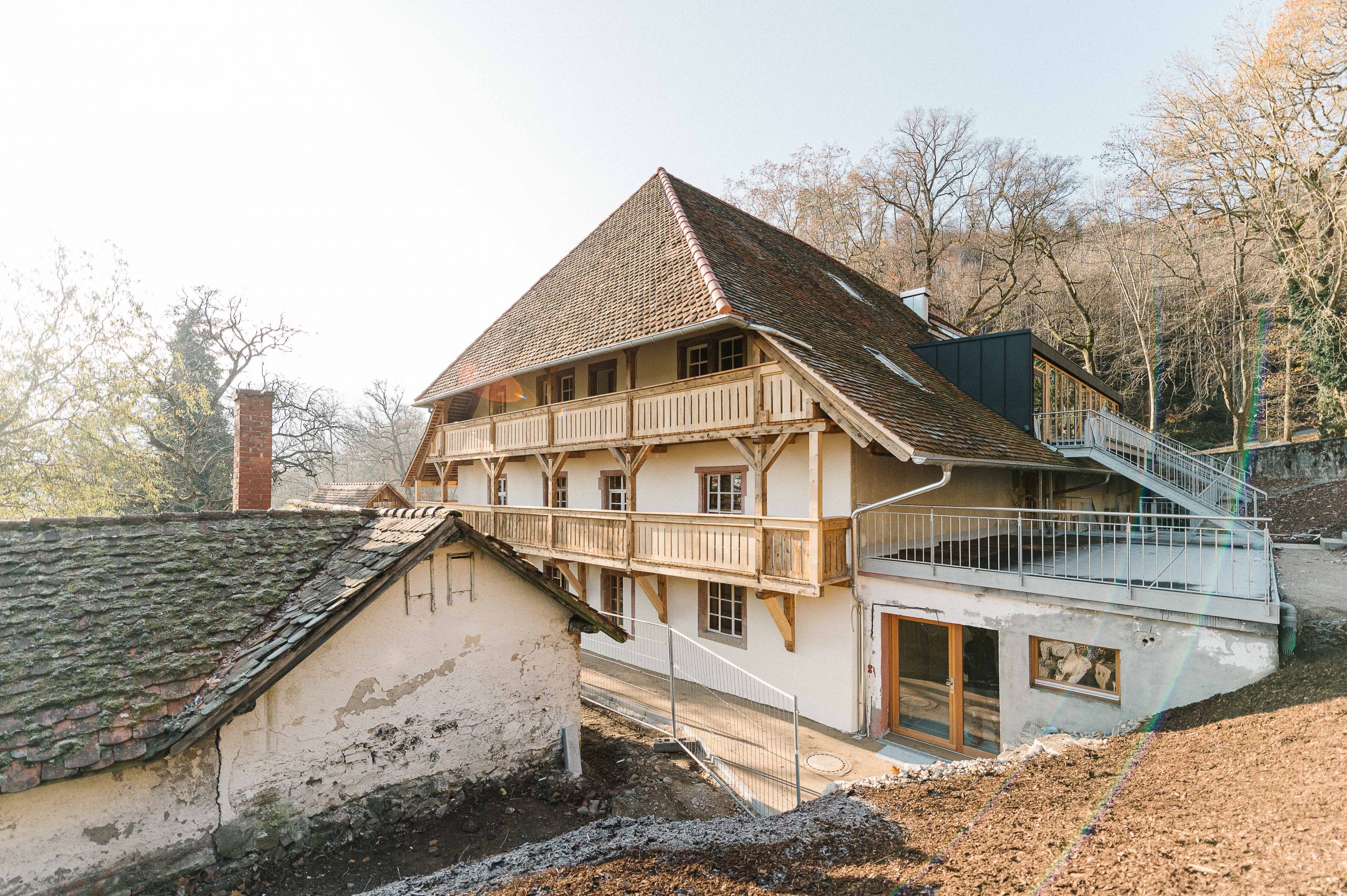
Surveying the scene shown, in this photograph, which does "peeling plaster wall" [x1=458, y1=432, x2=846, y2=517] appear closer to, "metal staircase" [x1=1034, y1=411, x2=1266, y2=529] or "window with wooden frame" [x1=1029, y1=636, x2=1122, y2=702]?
"window with wooden frame" [x1=1029, y1=636, x2=1122, y2=702]

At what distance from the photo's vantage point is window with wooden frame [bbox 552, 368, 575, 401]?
15766mm

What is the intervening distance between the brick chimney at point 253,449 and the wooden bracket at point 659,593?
7.38 meters


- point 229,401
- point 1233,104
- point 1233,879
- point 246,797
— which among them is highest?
point 1233,104

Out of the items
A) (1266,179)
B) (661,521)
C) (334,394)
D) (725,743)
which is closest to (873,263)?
(1266,179)

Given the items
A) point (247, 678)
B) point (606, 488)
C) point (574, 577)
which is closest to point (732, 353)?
point (606, 488)

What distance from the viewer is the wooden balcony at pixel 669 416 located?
395 inches

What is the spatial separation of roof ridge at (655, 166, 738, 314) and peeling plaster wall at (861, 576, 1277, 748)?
5428 mm

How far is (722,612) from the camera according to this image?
12.5 meters

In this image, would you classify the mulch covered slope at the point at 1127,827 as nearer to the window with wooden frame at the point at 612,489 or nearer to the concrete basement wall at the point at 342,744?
the concrete basement wall at the point at 342,744

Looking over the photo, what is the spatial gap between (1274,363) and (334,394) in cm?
4374

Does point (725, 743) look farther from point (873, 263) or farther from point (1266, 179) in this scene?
point (873, 263)

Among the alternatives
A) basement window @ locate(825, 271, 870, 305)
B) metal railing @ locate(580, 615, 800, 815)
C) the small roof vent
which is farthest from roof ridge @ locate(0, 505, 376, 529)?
the small roof vent

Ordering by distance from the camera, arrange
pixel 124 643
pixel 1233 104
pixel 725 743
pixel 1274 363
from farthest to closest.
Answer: pixel 1274 363 → pixel 1233 104 → pixel 725 743 → pixel 124 643

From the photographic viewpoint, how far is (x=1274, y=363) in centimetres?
2664
